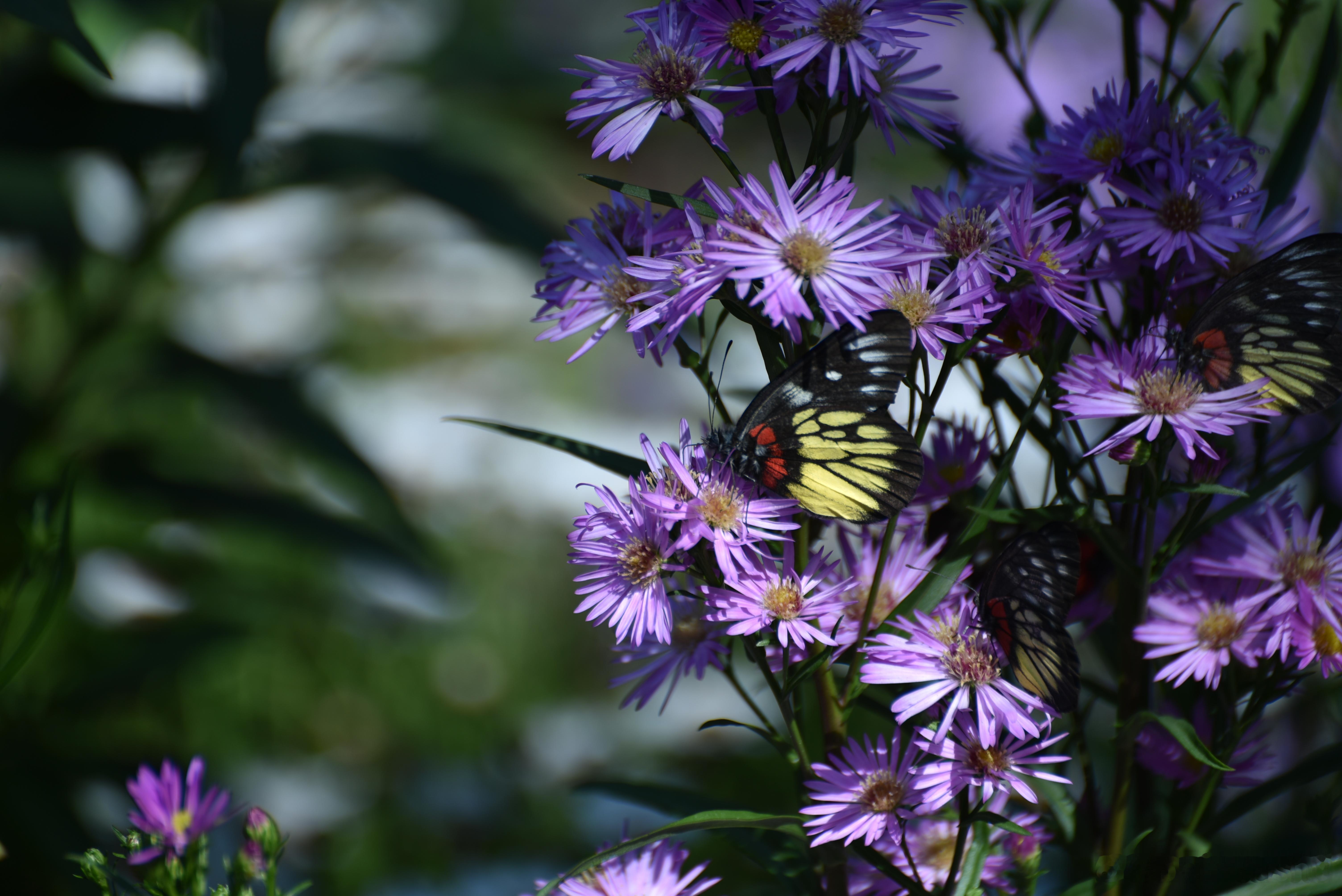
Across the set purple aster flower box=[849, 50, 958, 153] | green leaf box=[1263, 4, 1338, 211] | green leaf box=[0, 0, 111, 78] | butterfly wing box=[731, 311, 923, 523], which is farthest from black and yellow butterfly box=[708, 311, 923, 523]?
green leaf box=[0, 0, 111, 78]

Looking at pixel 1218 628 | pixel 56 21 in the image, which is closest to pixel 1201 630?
pixel 1218 628

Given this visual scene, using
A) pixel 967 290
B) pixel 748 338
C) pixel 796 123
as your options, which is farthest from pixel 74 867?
pixel 796 123

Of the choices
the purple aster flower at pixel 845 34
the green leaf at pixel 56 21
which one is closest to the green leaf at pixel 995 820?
the purple aster flower at pixel 845 34

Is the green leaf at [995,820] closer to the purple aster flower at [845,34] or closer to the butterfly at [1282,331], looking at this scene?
the butterfly at [1282,331]

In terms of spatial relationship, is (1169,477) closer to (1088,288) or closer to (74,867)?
(1088,288)

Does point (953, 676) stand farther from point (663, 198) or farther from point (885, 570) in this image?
point (663, 198)

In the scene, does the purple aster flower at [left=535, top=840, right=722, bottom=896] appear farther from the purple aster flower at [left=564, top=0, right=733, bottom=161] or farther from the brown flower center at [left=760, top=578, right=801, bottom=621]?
the purple aster flower at [left=564, top=0, right=733, bottom=161]
